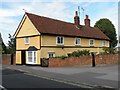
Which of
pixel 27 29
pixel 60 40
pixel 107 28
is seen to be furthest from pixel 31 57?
pixel 107 28

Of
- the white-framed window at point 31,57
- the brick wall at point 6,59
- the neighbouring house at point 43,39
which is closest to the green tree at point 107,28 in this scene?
the neighbouring house at point 43,39

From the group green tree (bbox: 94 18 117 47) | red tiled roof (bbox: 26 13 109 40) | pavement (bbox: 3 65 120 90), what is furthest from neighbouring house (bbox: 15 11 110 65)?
green tree (bbox: 94 18 117 47)

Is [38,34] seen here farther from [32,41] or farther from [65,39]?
[65,39]

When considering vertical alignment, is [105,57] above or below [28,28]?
below

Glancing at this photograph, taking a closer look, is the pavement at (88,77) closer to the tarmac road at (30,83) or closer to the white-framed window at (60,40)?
the tarmac road at (30,83)

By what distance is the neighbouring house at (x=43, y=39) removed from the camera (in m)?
31.7

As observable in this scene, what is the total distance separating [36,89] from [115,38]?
55325 mm

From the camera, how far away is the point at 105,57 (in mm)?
28922

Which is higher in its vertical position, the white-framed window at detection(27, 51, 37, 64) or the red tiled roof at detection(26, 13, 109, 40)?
the red tiled roof at detection(26, 13, 109, 40)

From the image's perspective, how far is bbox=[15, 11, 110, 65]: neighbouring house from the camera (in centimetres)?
3167

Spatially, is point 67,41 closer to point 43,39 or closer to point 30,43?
point 43,39

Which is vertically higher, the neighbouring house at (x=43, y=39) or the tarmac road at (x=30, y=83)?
the neighbouring house at (x=43, y=39)

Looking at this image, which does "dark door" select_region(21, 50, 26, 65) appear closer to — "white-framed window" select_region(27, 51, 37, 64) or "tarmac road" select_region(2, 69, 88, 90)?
"white-framed window" select_region(27, 51, 37, 64)

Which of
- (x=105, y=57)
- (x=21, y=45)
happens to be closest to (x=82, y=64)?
(x=105, y=57)
